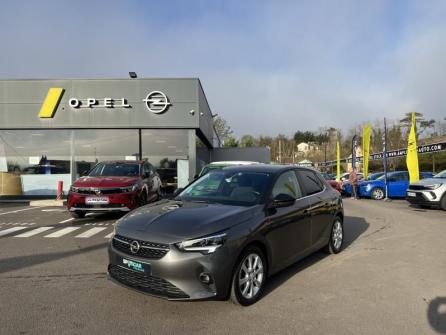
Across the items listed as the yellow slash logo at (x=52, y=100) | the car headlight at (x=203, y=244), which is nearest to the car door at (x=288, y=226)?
the car headlight at (x=203, y=244)

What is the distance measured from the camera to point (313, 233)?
5836mm

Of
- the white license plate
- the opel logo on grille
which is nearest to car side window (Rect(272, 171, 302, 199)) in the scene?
the opel logo on grille

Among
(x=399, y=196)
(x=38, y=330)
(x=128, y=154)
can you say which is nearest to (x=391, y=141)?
(x=399, y=196)

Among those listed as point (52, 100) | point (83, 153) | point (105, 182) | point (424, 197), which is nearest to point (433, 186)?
point (424, 197)

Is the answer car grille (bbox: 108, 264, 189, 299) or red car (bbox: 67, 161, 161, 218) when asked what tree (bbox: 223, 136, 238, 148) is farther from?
car grille (bbox: 108, 264, 189, 299)

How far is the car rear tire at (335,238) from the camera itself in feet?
21.8

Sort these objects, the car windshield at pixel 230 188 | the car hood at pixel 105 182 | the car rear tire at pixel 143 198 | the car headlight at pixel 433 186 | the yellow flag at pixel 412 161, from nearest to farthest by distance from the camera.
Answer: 1. the car windshield at pixel 230 188
2. the car hood at pixel 105 182
3. the car rear tire at pixel 143 198
4. the car headlight at pixel 433 186
5. the yellow flag at pixel 412 161

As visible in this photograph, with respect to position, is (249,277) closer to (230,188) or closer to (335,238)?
(230,188)

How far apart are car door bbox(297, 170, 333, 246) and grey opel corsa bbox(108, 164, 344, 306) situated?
0.04 metres

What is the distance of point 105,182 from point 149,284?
6.72 meters

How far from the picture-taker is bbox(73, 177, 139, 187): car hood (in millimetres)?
10112

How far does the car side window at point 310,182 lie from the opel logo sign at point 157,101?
43.6 ft

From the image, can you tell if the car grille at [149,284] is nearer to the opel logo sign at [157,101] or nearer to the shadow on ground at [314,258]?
the shadow on ground at [314,258]

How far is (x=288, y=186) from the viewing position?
5535 mm
